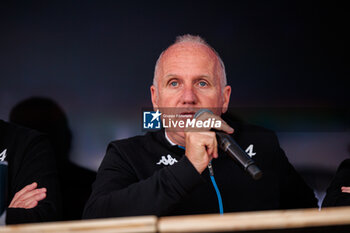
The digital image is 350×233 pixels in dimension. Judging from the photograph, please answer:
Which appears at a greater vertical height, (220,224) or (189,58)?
(189,58)

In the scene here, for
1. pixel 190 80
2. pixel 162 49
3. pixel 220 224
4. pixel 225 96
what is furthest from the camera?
pixel 162 49

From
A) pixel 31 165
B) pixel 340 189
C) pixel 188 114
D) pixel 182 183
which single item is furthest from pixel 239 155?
pixel 31 165

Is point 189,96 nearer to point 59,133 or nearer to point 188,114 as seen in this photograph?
point 188,114

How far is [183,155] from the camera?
3.84 feet

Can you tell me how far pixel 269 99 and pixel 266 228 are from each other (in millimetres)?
1508

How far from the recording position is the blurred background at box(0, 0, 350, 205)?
68.7 inches

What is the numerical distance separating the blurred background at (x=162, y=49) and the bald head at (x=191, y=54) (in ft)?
0.45

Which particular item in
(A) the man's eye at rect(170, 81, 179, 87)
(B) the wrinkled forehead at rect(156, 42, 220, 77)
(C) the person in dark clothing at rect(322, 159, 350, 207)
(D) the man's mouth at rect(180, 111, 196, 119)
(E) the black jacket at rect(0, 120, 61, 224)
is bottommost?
(C) the person in dark clothing at rect(322, 159, 350, 207)

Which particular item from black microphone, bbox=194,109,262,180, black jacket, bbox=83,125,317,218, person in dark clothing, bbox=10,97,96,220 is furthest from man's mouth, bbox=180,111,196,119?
person in dark clothing, bbox=10,97,96,220

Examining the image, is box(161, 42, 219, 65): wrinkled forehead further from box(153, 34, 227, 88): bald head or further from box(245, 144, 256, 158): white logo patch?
box(245, 144, 256, 158): white logo patch

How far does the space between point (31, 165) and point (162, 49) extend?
0.93m

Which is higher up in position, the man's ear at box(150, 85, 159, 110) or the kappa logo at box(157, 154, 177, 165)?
the man's ear at box(150, 85, 159, 110)

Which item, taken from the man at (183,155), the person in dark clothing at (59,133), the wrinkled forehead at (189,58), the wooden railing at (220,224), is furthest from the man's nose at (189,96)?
the wooden railing at (220,224)

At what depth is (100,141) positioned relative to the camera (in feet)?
5.77
